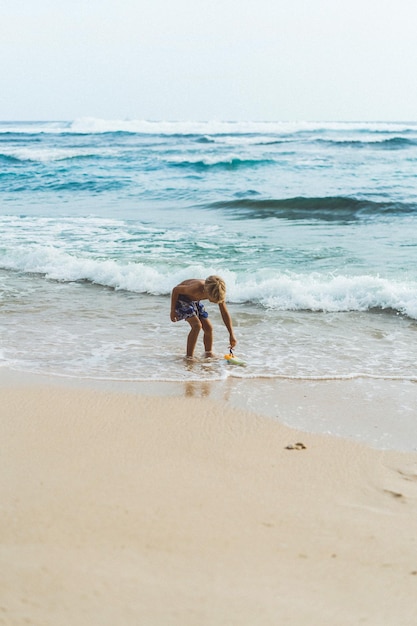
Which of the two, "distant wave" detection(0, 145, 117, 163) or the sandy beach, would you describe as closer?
the sandy beach

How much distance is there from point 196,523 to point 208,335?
333 cm

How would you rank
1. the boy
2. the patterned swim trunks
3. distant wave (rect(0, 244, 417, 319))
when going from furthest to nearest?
distant wave (rect(0, 244, 417, 319))
the patterned swim trunks
the boy

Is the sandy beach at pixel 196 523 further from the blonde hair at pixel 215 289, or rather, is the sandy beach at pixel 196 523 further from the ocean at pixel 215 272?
the ocean at pixel 215 272

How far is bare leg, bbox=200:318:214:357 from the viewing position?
20.8 ft

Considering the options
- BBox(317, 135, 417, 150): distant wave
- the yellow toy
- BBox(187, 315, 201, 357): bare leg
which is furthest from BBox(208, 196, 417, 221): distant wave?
BBox(317, 135, 417, 150): distant wave

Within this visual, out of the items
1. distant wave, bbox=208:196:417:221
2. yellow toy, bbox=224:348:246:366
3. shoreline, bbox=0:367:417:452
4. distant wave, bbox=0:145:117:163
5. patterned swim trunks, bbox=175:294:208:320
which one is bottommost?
shoreline, bbox=0:367:417:452

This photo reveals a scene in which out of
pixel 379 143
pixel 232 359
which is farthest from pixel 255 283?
pixel 379 143

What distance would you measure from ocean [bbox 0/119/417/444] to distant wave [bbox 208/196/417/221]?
0.17ft

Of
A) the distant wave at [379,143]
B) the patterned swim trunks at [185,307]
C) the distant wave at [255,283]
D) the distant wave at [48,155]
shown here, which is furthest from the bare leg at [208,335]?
the distant wave at [379,143]

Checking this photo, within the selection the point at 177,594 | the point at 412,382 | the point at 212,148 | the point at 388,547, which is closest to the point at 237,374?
the point at 412,382

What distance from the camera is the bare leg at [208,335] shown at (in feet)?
20.8

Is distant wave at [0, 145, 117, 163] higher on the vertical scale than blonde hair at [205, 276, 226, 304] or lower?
higher

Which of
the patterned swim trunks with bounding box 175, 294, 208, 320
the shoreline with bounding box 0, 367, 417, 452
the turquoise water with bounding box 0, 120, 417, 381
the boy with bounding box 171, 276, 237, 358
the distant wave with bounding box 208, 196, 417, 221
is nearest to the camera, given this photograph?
→ the shoreline with bounding box 0, 367, 417, 452

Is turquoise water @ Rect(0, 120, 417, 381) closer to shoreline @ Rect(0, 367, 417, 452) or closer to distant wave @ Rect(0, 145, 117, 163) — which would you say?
shoreline @ Rect(0, 367, 417, 452)
